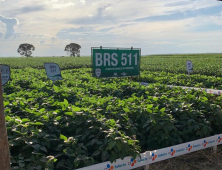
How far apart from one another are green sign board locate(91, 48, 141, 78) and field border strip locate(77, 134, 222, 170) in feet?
21.3

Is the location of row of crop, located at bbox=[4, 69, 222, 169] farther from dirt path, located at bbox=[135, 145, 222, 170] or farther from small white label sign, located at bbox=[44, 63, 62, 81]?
small white label sign, located at bbox=[44, 63, 62, 81]

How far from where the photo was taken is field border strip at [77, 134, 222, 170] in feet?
10.6

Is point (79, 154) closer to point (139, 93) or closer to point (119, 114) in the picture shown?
point (119, 114)

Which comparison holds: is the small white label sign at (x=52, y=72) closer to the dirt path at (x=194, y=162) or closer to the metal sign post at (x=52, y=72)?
the metal sign post at (x=52, y=72)

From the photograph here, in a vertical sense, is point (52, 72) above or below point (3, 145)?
above

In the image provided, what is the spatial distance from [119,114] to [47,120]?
3.79ft

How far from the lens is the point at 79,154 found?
306cm

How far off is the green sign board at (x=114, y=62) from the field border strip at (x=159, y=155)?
649cm

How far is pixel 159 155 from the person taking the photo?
146 inches

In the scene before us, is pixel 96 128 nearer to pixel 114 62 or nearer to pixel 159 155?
pixel 159 155

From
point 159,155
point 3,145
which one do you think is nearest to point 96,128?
point 159,155

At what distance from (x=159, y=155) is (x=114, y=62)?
7.21 metres

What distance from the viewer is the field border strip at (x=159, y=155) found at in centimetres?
323

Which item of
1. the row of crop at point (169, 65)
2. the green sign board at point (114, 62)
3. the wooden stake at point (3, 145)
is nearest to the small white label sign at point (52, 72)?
the green sign board at point (114, 62)
